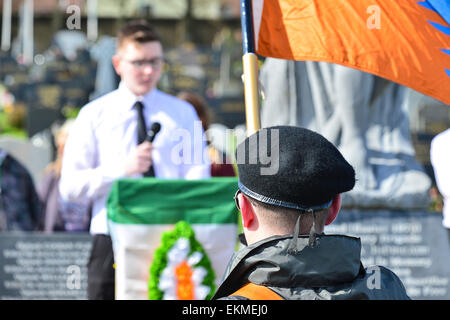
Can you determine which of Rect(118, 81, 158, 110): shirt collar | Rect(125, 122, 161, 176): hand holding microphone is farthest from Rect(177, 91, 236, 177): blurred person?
Rect(125, 122, 161, 176): hand holding microphone

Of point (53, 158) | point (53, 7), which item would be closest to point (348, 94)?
point (53, 158)

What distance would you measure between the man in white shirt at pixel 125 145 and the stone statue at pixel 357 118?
204 centimetres

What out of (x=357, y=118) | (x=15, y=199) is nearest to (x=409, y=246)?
(x=357, y=118)

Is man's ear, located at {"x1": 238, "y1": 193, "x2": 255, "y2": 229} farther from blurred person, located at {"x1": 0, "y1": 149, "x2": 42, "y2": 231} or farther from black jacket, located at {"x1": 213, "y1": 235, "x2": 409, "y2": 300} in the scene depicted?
blurred person, located at {"x1": 0, "y1": 149, "x2": 42, "y2": 231}

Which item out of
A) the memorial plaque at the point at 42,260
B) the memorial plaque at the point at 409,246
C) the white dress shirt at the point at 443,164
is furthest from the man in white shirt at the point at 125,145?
the white dress shirt at the point at 443,164

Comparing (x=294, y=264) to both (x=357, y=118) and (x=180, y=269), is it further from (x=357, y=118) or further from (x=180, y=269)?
(x=357, y=118)

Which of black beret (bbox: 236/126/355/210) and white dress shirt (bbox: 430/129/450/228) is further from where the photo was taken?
white dress shirt (bbox: 430/129/450/228)

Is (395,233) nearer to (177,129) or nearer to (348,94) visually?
(348,94)

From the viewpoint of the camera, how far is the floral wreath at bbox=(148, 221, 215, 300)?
5.09 m

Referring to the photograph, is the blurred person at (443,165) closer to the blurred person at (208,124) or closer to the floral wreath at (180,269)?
the blurred person at (208,124)

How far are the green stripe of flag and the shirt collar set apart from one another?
61cm

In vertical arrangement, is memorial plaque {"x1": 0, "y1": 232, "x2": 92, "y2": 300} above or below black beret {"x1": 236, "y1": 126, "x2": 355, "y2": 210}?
below
